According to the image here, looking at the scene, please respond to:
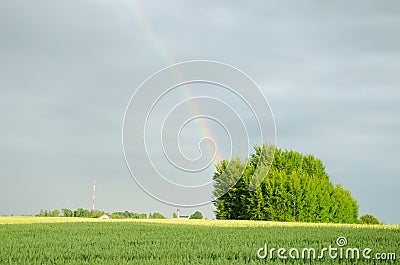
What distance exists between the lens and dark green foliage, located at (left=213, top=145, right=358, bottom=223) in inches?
2060

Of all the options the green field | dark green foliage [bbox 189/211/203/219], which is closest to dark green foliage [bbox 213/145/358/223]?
dark green foliage [bbox 189/211/203/219]

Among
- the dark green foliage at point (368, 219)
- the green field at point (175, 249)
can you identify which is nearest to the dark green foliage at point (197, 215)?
the dark green foliage at point (368, 219)

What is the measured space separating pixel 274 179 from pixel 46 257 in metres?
41.7

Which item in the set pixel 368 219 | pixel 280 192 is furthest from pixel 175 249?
pixel 368 219

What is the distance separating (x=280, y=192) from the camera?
52312mm

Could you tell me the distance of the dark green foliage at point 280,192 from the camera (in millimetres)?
52312

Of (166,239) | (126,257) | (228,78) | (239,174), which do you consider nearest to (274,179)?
(239,174)

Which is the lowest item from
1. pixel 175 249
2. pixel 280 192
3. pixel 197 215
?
pixel 197 215

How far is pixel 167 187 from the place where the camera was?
105 ft

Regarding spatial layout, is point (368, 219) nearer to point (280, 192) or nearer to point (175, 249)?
point (280, 192)

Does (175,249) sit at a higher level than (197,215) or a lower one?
higher

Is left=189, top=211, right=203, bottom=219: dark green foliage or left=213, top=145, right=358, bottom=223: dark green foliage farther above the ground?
left=213, top=145, right=358, bottom=223: dark green foliage

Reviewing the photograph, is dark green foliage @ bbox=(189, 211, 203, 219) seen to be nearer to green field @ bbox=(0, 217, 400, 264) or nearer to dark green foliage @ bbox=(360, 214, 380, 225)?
dark green foliage @ bbox=(360, 214, 380, 225)

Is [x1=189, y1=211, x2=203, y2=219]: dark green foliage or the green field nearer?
the green field
